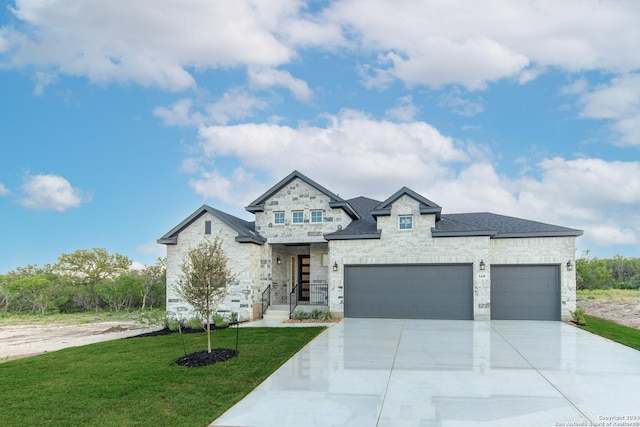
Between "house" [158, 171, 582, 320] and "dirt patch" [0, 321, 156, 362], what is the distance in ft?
8.80

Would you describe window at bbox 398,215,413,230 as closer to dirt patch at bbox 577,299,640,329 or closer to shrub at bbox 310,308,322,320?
shrub at bbox 310,308,322,320

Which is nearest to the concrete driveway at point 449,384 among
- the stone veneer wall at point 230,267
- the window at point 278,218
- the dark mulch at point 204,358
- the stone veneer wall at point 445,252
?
the dark mulch at point 204,358

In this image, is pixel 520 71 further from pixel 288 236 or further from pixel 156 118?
pixel 156 118

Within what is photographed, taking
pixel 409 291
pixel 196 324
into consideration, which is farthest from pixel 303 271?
pixel 196 324

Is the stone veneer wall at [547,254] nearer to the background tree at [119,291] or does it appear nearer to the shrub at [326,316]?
the shrub at [326,316]

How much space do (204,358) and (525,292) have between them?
1364 cm

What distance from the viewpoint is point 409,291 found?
18.1 metres

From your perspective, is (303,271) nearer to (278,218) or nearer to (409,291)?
(278,218)

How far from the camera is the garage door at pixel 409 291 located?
17.8 meters

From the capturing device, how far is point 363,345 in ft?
39.6

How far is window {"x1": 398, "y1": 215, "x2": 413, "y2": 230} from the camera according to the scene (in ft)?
60.0

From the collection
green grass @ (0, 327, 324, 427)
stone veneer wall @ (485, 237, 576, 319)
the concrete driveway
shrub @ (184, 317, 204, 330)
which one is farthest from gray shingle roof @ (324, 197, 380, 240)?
green grass @ (0, 327, 324, 427)

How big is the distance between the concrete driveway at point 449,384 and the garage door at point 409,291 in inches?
178

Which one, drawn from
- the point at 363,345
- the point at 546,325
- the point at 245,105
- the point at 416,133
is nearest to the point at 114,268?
the point at 245,105
